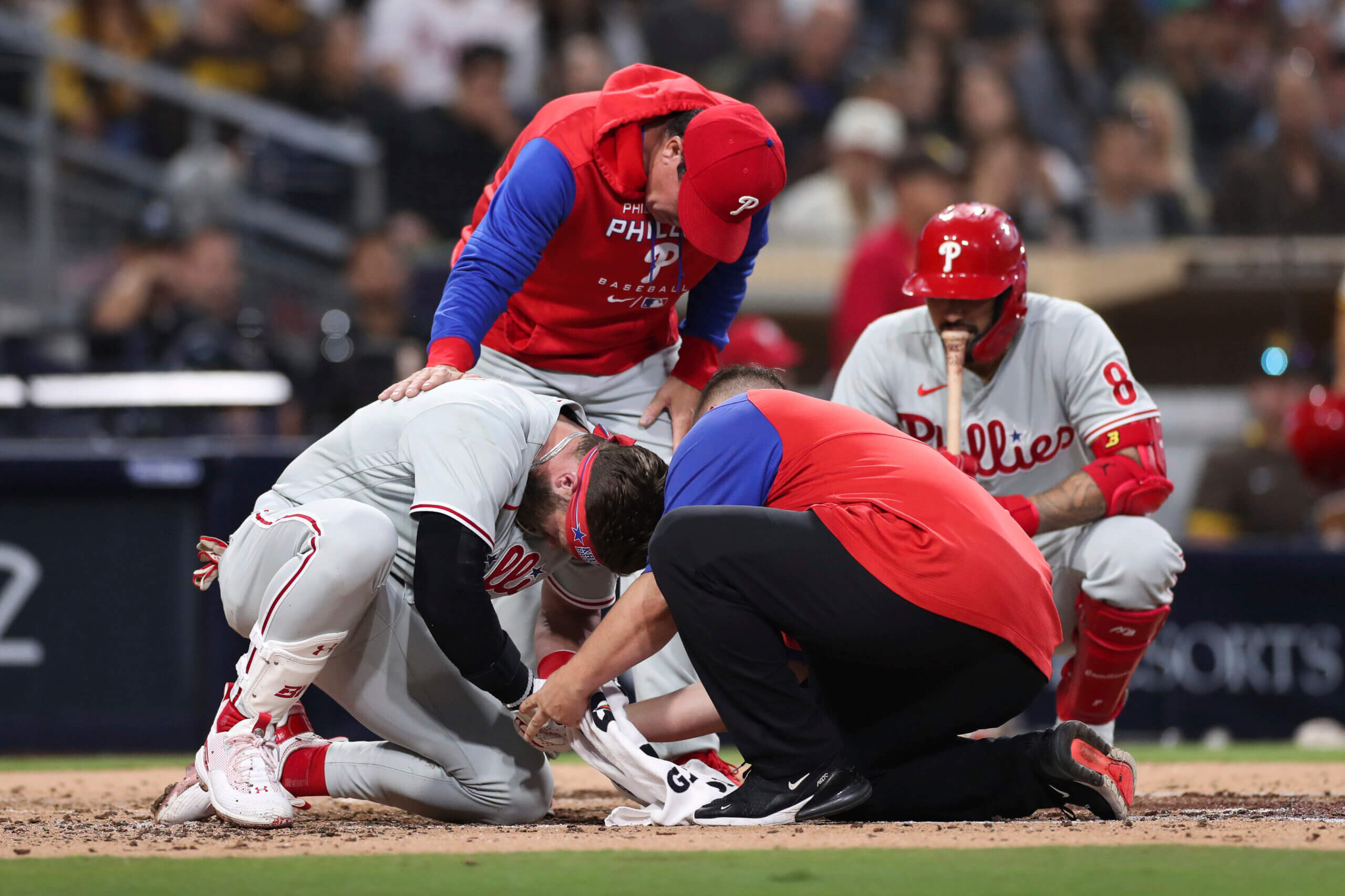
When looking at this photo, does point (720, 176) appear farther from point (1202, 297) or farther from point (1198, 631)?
point (1202, 297)

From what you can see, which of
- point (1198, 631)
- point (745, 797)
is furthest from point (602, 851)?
point (1198, 631)

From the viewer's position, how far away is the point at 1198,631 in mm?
7547

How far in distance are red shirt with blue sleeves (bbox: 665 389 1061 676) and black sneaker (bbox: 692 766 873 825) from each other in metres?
0.42

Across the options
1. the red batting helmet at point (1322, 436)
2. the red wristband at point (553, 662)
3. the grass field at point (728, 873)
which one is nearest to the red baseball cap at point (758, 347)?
the red batting helmet at point (1322, 436)

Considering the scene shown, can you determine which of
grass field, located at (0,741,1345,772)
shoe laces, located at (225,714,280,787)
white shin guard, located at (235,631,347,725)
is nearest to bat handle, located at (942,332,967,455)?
grass field, located at (0,741,1345,772)

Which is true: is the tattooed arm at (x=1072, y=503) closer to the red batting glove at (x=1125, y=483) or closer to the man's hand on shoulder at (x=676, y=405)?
the red batting glove at (x=1125, y=483)

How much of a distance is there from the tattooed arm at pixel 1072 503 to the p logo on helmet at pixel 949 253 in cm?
71

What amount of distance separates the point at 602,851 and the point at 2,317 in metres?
6.60

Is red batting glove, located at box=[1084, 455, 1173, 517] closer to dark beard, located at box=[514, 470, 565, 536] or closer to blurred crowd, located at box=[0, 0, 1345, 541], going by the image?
dark beard, located at box=[514, 470, 565, 536]

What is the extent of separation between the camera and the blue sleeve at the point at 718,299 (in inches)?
185

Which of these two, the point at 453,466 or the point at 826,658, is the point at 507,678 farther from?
the point at 826,658

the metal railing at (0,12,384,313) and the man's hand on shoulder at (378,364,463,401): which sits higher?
the metal railing at (0,12,384,313)

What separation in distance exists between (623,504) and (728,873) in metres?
1.01

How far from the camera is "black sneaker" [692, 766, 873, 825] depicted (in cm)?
335
